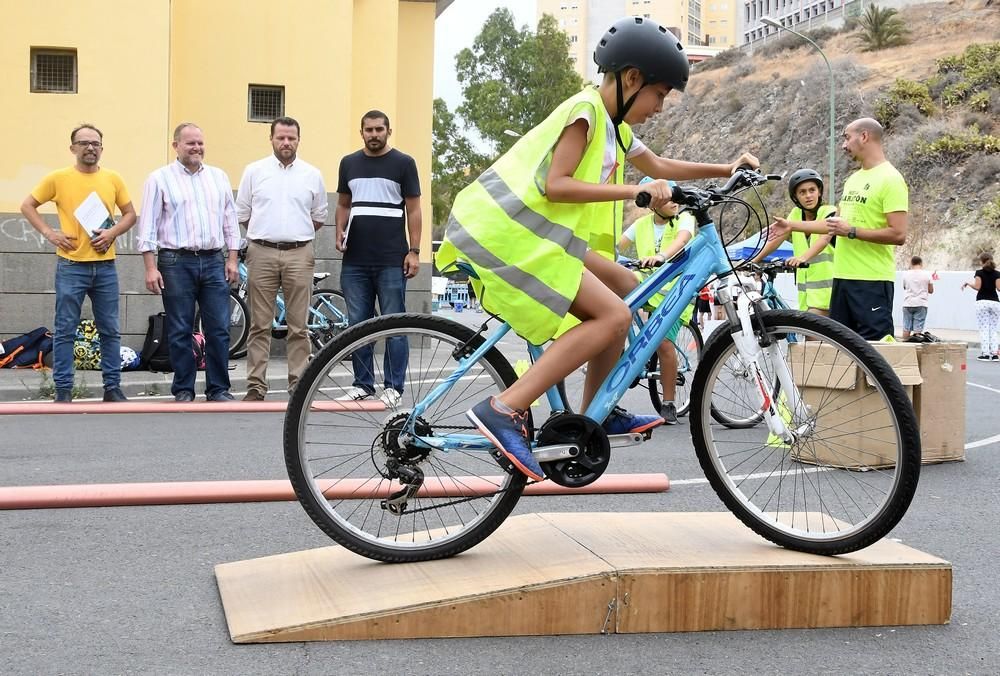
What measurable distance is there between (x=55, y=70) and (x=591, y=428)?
12302mm

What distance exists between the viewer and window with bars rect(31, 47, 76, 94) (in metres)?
14.9

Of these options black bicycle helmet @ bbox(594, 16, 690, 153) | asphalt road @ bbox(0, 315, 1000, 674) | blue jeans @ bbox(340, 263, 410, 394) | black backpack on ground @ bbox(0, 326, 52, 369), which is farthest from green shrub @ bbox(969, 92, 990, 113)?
black bicycle helmet @ bbox(594, 16, 690, 153)

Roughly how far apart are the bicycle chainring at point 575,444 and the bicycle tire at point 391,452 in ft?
0.48

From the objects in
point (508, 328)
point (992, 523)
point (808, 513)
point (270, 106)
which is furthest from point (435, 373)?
point (270, 106)

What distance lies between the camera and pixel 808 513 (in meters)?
4.70

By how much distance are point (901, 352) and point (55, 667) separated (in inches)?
216

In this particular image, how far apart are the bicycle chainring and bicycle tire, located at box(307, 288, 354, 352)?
1033 cm

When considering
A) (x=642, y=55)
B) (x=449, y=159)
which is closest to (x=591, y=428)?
(x=642, y=55)

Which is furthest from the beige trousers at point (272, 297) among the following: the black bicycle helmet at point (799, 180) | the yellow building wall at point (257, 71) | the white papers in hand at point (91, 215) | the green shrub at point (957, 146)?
the green shrub at point (957, 146)

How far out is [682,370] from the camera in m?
10.1

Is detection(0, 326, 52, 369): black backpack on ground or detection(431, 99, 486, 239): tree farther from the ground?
detection(431, 99, 486, 239): tree

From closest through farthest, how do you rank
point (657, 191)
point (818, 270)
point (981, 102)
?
1. point (657, 191)
2. point (818, 270)
3. point (981, 102)

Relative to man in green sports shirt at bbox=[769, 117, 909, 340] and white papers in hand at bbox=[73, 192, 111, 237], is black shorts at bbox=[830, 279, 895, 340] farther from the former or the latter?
white papers in hand at bbox=[73, 192, 111, 237]

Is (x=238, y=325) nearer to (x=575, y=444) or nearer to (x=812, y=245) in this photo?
(x=812, y=245)
